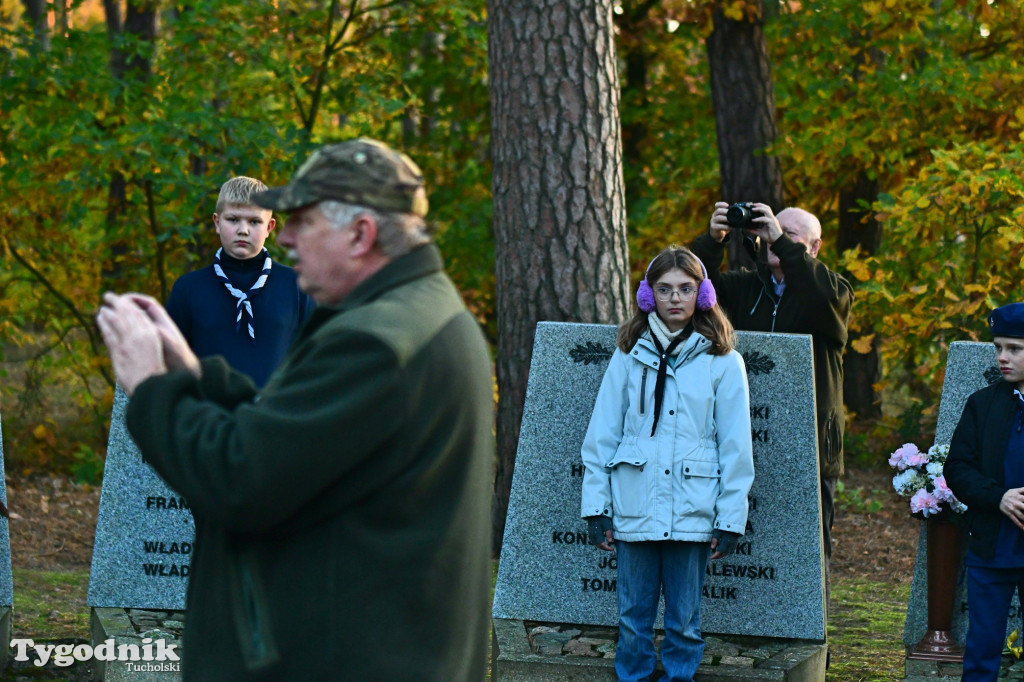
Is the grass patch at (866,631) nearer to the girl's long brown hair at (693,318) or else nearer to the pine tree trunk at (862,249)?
the girl's long brown hair at (693,318)

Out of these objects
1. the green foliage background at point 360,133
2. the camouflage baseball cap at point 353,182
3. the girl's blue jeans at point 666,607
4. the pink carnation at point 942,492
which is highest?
the green foliage background at point 360,133

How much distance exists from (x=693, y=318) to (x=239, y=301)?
1895 millimetres

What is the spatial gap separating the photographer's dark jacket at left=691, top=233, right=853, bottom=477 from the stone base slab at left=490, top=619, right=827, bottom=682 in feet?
2.85

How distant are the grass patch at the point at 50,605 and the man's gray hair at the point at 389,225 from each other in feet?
15.1

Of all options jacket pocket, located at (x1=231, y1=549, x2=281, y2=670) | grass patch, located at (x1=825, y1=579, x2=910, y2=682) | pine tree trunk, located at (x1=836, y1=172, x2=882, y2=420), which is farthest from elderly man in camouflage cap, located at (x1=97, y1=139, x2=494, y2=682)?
pine tree trunk, located at (x1=836, y1=172, x2=882, y2=420)

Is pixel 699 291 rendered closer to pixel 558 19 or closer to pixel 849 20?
pixel 558 19

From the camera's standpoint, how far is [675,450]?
198 inches

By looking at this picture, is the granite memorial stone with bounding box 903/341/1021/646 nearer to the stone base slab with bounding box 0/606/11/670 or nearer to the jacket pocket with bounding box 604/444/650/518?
the jacket pocket with bounding box 604/444/650/518

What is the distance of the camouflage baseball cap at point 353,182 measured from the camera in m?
2.18

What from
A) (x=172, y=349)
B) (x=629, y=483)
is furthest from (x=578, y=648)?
(x=172, y=349)

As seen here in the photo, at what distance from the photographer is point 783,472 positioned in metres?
5.58

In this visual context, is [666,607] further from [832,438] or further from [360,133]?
[360,133]

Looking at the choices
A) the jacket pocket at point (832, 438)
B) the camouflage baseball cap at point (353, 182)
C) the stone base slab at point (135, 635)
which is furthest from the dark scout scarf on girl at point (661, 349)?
the camouflage baseball cap at point (353, 182)

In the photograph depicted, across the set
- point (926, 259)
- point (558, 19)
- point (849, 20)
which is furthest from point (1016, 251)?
point (558, 19)
